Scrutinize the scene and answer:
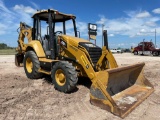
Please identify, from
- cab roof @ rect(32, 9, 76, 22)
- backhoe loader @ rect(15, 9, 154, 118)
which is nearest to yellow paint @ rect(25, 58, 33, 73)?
backhoe loader @ rect(15, 9, 154, 118)

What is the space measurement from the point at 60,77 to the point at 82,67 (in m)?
0.77

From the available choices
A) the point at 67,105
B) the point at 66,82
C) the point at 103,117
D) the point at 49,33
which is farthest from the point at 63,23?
the point at 103,117

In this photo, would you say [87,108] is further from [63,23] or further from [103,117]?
[63,23]

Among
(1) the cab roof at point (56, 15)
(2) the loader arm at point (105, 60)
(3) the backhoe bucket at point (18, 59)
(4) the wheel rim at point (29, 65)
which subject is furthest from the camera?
(3) the backhoe bucket at point (18, 59)

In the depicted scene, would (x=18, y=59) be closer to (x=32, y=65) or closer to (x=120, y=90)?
(x=32, y=65)

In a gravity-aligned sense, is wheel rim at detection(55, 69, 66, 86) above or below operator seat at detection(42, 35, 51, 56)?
below

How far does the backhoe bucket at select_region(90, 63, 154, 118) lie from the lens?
17.0 ft

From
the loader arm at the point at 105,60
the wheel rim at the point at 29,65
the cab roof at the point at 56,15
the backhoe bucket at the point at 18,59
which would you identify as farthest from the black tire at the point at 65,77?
the backhoe bucket at the point at 18,59

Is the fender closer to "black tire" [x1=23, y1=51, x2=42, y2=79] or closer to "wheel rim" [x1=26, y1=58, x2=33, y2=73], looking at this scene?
"black tire" [x1=23, y1=51, x2=42, y2=79]

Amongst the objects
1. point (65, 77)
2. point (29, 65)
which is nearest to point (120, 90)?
point (65, 77)

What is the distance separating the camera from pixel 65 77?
6.58 m

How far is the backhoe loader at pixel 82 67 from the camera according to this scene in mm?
5480

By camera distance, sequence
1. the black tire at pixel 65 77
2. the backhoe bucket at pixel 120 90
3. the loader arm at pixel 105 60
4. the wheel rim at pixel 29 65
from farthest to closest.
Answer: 1. the wheel rim at pixel 29 65
2. the loader arm at pixel 105 60
3. the black tire at pixel 65 77
4. the backhoe bucket at pixel 120 90

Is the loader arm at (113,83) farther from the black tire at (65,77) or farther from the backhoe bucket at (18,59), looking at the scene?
the backhoe bucket at (18,59)
